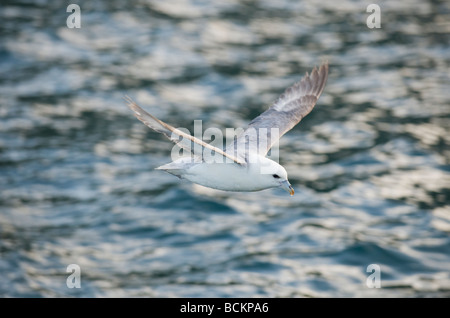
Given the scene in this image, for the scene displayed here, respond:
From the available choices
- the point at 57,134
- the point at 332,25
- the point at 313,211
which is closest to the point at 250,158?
the point at 313,211

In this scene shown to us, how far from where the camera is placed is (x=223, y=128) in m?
17.1

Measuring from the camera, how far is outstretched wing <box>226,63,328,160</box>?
9.62 meters

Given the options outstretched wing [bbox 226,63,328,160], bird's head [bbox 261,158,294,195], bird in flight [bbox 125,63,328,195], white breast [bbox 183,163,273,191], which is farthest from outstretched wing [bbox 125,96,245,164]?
outstretched wing [bbox 226,63,328,160]

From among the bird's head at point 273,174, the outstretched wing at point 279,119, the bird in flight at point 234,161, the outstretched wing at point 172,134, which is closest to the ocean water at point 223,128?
Result: the outstretched wing at point 279,119

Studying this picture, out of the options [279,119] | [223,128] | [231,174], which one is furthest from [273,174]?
[223,128]

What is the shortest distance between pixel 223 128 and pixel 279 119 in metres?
6.56

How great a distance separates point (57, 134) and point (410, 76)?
920cm

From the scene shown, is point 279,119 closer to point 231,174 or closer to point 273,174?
point 273,174

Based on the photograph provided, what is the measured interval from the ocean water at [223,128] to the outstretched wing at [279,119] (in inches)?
153

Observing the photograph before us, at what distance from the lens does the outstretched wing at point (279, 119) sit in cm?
962

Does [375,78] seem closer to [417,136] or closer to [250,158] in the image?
[417,136]

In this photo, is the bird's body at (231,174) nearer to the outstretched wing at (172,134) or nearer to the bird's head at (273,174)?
the bird's head at (273,174)

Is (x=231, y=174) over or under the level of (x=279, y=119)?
under

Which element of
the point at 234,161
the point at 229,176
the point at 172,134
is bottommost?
the point at 229,176
